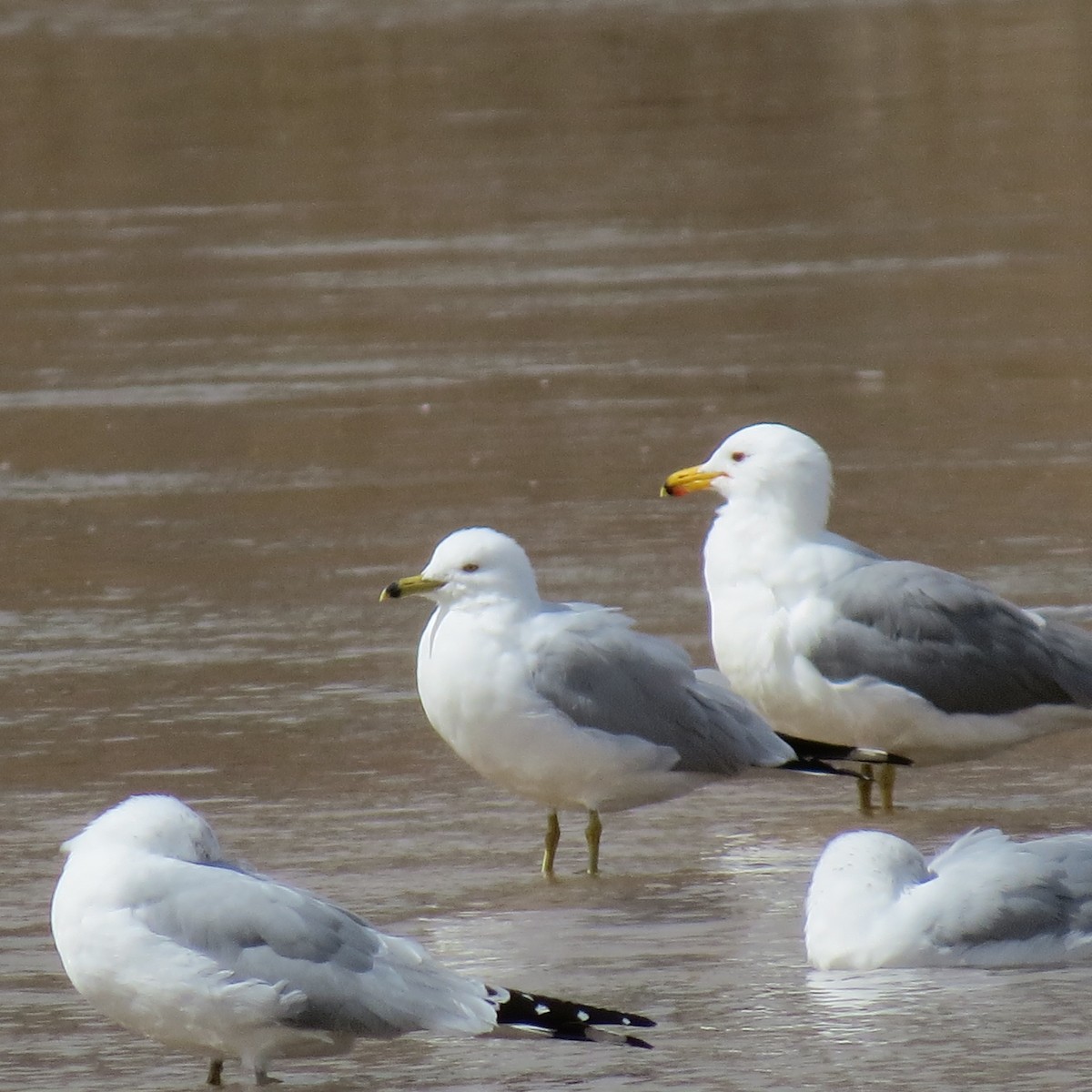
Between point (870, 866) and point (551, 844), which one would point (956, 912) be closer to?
point (870, 866)

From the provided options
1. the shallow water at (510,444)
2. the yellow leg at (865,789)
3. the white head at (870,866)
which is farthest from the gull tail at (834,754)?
the white head at (870,866)

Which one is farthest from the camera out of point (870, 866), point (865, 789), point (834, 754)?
point (865, 789)

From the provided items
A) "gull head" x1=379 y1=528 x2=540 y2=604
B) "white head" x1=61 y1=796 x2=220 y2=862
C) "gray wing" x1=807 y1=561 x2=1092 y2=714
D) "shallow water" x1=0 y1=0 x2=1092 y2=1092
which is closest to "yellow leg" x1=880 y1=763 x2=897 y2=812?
"shallow water" x1=0 y1=0 x2=1092 y2=1092

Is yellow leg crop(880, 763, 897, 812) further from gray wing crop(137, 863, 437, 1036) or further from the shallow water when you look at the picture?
gray wing crop(137, 863, 437, 1036)

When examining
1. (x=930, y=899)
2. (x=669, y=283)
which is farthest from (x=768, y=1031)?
(x=669, y=283)

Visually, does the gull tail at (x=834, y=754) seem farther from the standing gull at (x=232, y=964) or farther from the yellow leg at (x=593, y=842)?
the standing gull at (x=232, y=964)

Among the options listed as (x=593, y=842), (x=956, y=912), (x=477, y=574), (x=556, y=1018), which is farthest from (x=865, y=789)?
(x=556, y=1018)

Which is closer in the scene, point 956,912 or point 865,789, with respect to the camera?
point 956,912

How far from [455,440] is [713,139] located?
1047 centimetres

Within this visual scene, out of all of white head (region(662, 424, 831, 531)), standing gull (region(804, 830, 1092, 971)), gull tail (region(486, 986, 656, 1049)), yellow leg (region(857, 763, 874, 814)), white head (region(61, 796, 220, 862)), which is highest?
white head (region(662, 424, 831, 531))

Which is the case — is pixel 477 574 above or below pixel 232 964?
above

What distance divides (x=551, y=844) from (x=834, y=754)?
85 centimetres

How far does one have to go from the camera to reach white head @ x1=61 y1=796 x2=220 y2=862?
17.3ft

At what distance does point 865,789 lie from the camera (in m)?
7.42
